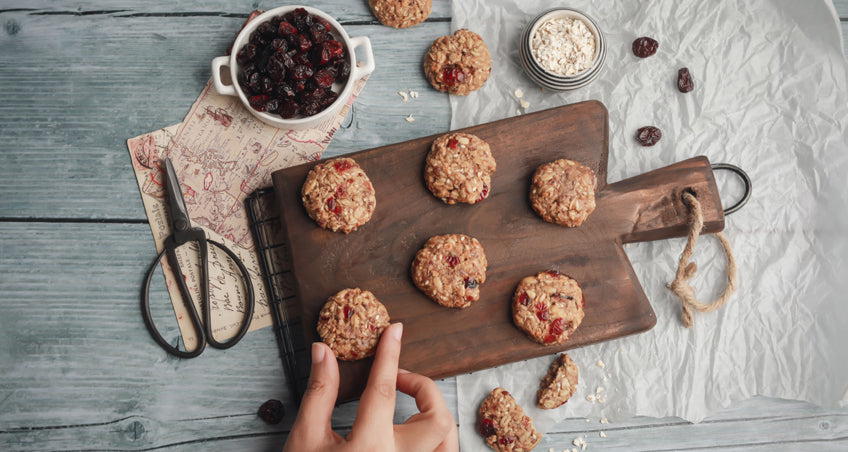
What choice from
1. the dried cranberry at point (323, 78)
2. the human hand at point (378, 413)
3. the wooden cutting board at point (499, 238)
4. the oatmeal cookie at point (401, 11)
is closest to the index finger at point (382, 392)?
the human hand at point (378, 413)

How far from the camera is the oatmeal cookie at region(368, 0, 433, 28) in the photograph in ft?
6.68

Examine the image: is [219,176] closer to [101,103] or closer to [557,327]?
[101,103]

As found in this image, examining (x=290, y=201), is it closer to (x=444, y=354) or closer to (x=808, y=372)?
(x=444, y=354)

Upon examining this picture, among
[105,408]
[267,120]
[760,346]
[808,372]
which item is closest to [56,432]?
[105,408]

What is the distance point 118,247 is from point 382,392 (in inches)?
44.7

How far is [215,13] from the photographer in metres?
2.10

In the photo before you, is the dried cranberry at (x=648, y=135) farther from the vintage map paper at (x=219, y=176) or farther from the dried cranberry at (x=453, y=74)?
the vintage map paper at (x=219, y=176)

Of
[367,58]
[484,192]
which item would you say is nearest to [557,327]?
[484,192]

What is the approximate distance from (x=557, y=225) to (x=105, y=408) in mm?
1713

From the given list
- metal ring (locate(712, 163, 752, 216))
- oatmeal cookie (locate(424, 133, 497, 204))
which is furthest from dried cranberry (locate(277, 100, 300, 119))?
metal ring (locate(712, 163, 752, 216))

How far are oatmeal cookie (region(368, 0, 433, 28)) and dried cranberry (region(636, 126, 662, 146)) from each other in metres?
0.92

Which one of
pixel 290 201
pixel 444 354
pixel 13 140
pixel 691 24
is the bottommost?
pixel 13 140

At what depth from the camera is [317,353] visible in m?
1.70

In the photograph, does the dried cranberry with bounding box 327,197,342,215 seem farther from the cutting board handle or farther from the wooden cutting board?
the cutting board handle
